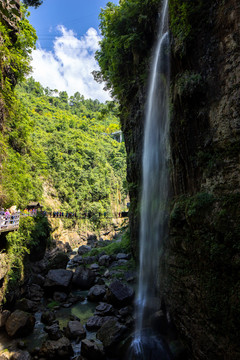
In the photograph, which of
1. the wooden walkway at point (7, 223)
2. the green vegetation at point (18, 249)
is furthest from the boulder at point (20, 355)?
the wooden walkway at point (7, 223)

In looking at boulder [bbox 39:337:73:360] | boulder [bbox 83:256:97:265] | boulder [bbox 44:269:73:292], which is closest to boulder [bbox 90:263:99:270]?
boulder [bbox 83:256:97:265]

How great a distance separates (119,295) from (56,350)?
411cm

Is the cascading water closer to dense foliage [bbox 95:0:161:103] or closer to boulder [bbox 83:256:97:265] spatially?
dense foliage [bbox 95:0:161:103]

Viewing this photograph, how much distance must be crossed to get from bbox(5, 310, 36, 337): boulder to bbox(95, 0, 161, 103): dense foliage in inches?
538

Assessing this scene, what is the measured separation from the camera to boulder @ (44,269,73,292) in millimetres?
12828

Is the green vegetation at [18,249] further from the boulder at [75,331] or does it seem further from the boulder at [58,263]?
the boulder at [75,331]

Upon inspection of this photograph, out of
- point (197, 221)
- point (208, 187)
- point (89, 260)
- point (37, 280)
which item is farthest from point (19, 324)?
point (89, 260)

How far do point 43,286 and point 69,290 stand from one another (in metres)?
1.64

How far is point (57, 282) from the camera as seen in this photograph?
1291 centimetres

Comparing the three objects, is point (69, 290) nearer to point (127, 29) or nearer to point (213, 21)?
point (213, 21)

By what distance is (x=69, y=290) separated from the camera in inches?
529

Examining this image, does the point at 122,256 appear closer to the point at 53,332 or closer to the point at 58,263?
the point at 58,263

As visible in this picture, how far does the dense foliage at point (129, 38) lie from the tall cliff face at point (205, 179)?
5.04 metres

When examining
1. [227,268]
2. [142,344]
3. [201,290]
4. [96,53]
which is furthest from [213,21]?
[96,53]
